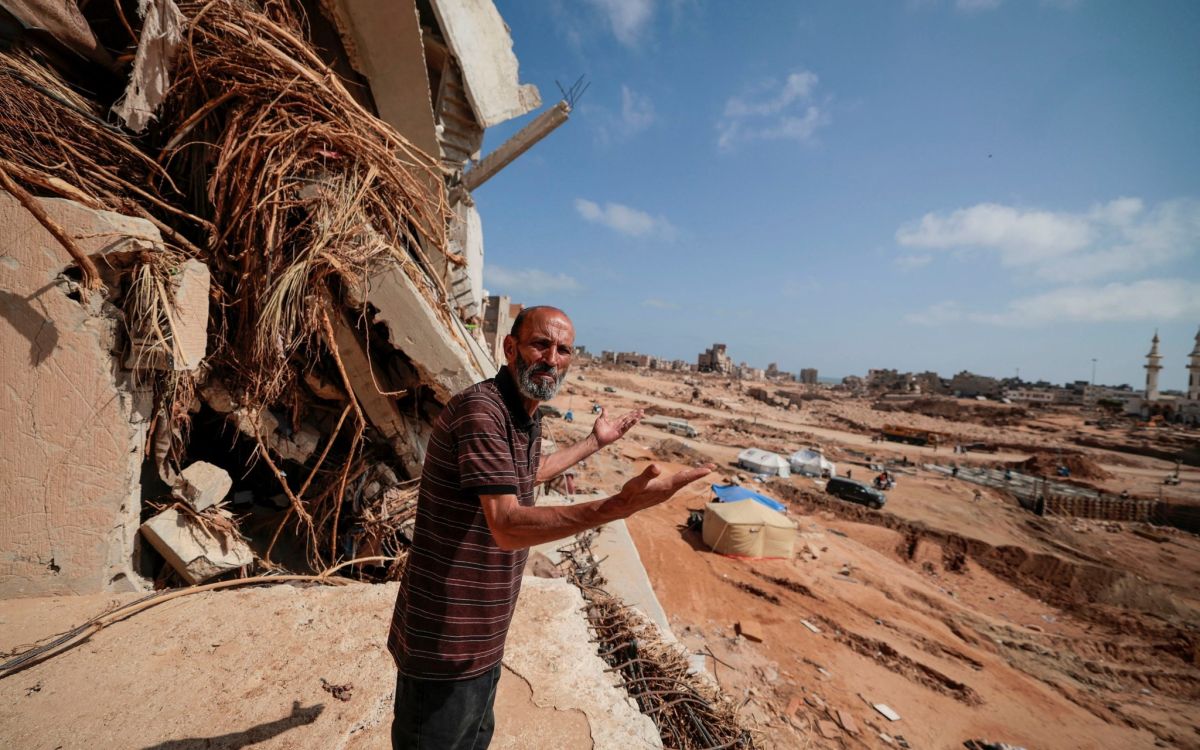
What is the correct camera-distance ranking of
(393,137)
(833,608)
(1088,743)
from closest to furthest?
(393,137) → (1088,743) → (833,608)

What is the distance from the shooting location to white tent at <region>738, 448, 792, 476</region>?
56.6 feet

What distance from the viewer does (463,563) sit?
1484 mm

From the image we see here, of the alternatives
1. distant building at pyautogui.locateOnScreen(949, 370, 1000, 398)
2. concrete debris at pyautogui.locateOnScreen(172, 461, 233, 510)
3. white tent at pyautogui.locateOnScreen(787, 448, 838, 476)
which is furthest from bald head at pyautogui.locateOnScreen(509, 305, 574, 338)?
distant building at pyautogui.locateOnScreen(949, 370, 1000, 398)

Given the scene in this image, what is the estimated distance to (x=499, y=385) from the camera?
5.28 ft

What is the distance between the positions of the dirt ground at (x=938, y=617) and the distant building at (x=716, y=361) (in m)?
50.6

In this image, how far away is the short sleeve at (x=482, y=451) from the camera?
1.34 metres

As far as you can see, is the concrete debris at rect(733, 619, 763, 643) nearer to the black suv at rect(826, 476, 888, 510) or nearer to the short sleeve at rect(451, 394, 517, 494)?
the short sleeve at rect(451, 394, 517, 494)

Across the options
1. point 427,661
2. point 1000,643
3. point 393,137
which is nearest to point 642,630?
point 427,661

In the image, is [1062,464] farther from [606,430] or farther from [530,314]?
[530,314]

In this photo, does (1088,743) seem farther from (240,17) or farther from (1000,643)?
(240,17)

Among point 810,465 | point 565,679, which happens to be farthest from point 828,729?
point 810,465

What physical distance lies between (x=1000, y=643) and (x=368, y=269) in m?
12.1

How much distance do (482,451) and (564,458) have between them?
84 cm

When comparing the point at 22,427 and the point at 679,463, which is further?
the point at 679,463
